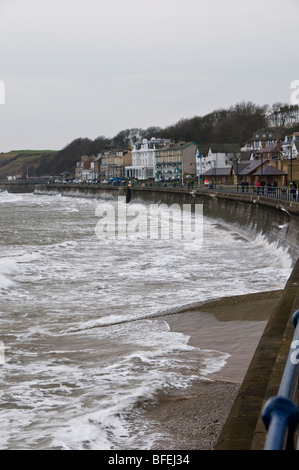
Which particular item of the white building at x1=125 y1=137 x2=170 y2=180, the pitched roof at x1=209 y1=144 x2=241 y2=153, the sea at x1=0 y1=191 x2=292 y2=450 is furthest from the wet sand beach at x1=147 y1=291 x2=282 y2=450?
the white building at x1=125 y1=137 x2=170 y2=180

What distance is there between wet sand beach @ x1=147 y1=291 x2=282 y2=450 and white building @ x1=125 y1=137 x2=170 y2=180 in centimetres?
12037

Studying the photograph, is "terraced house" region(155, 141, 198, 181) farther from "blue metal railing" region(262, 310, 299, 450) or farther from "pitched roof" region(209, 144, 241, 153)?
"blue metal railing" region(262, 310, 299, 450)

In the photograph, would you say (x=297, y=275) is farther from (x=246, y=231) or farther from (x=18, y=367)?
(x=246, y=231)

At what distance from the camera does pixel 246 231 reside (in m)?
35.9

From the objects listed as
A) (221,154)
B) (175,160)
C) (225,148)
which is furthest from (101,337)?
(175,160)

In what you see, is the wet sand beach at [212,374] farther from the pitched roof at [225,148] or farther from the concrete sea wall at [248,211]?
the pitched roof at [225,148]

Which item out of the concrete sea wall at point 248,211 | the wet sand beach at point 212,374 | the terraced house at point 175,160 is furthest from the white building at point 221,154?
the wet sand beach at point 212,374

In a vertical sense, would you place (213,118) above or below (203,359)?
above

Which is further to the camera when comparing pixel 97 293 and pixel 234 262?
pixel 234 262

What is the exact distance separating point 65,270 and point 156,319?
8.70 metres

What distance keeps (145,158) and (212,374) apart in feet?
424

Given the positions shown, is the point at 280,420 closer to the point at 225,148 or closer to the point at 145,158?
the point at 225,148

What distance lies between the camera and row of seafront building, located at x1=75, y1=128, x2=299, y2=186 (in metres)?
71.4

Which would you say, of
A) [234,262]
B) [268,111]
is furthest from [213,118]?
[234,262]
